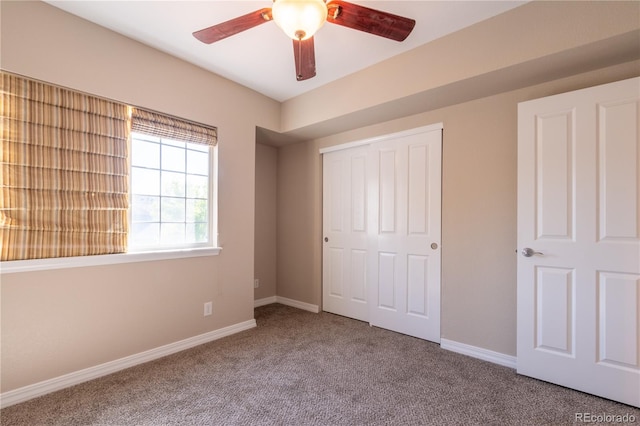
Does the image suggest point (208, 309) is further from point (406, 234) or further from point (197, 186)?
point (406, 234)

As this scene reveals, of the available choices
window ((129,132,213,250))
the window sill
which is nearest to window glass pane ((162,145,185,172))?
window ((129,132,213,250))

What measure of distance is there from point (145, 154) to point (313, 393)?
2303 millimetres

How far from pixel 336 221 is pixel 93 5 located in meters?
2.85

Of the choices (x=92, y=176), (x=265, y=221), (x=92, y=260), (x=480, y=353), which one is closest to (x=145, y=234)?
(x=92, y=260)

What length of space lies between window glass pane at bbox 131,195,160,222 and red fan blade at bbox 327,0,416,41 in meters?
2.01

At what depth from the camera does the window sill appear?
6.13ft

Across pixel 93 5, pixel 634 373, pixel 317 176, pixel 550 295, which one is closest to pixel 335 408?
pixel 550 295

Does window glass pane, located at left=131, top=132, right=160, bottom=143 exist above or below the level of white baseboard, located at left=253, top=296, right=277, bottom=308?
above

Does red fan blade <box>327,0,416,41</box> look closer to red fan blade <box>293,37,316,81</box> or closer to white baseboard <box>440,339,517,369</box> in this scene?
red fan blade <box>293,37,316,81</box>

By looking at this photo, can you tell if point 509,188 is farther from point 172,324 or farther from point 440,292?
point 172,324

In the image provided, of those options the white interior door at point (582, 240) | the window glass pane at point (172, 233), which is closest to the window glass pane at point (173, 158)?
the window glass pane at point (172, 233)

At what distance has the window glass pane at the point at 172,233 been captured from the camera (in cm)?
265

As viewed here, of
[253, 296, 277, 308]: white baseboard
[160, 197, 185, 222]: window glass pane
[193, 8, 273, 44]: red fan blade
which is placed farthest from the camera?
[253, 296, 277, 308]: white baseboard

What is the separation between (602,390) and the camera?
1918mm
